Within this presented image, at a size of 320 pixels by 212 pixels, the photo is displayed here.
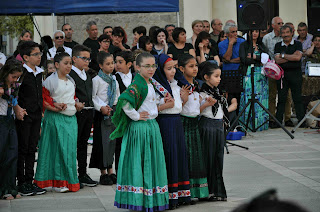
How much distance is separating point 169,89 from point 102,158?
5.92 feet

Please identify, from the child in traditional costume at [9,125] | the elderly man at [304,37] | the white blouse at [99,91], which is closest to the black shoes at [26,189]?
the child in traditional costume at [9,125]

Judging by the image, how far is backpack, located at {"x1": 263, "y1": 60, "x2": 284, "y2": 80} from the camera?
42.5 feet

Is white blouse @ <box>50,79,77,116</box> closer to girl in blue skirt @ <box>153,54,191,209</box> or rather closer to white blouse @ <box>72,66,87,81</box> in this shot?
white blouse @ <box>72,66,87,81</box>

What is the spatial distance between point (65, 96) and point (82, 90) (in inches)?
15.5

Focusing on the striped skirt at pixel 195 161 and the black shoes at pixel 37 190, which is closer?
the striped skirt at pixel 195 161

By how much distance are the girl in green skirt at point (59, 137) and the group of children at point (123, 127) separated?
0.01m

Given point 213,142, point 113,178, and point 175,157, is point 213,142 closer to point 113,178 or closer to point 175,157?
A: point 175,157

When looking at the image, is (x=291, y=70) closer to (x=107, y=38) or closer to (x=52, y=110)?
(x=107, y=38)

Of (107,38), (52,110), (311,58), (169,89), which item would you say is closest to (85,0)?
(107,38)

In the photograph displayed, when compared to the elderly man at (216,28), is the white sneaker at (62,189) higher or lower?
lower

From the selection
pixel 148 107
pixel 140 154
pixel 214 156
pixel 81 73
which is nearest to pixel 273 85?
pixel 81 73

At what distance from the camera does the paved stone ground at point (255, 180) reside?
670 centimetres

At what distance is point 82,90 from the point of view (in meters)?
7.79

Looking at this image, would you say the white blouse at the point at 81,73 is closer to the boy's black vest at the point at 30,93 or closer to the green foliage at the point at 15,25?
the boy's black vest at the point at 30,93
